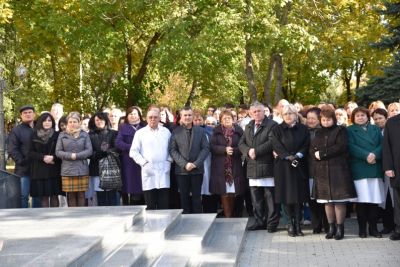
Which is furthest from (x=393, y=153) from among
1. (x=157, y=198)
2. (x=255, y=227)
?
(x=157, y=198)

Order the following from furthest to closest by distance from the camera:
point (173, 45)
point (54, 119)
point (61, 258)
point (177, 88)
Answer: point (177, 88) → point (173, 45) → point (54, 119) → point (61, 258)

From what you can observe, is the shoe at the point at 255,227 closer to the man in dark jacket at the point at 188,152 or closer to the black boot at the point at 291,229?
the black boot at the point at 291,229

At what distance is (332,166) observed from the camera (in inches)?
408

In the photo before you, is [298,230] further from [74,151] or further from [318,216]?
[74,151]

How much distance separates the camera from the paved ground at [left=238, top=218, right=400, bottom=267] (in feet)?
30.0

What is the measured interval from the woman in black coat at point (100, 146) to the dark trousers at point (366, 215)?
164 inches

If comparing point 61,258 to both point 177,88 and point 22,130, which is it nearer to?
point 22,130

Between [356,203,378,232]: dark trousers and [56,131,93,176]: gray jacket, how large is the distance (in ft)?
14.5

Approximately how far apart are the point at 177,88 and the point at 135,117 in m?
38.9

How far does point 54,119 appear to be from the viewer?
12.3m

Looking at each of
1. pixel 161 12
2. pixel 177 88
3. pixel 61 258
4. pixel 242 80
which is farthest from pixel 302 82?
pixel 61 258

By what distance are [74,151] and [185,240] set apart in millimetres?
3096

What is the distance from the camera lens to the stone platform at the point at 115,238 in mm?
7160

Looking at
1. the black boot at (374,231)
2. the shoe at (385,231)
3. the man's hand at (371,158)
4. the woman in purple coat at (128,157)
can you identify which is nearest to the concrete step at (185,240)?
the woman in purple coat at (128,157)
